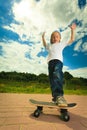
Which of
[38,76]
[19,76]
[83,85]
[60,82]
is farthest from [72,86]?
[60,82]

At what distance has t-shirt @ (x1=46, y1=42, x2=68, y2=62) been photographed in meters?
4.21

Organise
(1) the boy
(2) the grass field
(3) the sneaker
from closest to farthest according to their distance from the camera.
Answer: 1. (3) the sneaker
2. (1) the boy
3. (2) the grass field

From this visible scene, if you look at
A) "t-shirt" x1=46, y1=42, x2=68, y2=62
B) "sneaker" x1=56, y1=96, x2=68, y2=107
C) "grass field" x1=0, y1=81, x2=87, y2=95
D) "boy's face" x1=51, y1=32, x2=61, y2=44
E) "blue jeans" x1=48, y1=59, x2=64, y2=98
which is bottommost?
"sneaker" x1=56, y1=96, x2=68, y2=107

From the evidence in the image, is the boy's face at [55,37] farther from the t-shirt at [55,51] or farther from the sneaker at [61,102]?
the sneaker at [61,102]

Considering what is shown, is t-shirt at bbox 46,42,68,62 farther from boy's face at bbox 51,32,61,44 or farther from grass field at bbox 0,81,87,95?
grass field at bbox 0,81,87,95

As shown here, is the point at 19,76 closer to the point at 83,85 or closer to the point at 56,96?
the point at 83,85

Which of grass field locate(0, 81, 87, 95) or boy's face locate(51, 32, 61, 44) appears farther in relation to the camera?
grass field locate(0, 81, 87, 95)

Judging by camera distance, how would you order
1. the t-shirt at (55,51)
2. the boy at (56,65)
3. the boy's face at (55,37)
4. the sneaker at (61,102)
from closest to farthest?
the sneaker at (61,102)
the boy at (56,65)
the t-shirt at (55,51)
the boy's face at (55,37)

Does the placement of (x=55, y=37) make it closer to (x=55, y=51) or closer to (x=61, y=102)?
(x=55, y=51)

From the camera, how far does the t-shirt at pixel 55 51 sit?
166 inches

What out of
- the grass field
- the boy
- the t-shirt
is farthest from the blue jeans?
the grass field

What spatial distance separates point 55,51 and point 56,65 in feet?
1.18

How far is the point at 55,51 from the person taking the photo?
14.1 ft

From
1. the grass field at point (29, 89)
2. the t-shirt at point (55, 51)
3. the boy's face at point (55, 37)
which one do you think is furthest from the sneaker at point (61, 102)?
the grass field at point (29, 89)
